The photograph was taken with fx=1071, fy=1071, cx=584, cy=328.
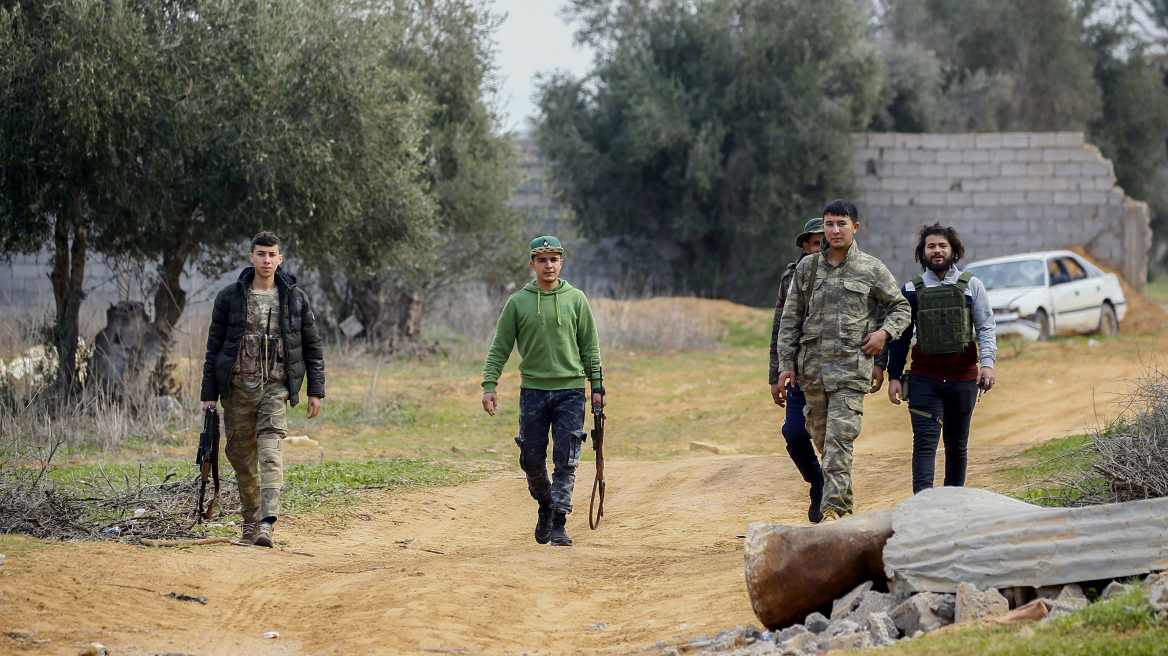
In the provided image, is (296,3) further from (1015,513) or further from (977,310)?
(1015,513)

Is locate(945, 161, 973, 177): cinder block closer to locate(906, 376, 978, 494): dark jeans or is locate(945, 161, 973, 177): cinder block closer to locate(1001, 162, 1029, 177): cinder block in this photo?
locate(1001, 162, 1029, 177): cinder block

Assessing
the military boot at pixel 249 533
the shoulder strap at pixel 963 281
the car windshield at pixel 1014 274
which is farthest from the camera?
the car windshield at pixel 1014 274

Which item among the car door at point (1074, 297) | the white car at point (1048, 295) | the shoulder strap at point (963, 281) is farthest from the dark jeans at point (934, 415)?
the car door at point (1074, 297)

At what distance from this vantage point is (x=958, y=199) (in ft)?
74.8

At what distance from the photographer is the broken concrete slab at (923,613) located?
4.10 metres

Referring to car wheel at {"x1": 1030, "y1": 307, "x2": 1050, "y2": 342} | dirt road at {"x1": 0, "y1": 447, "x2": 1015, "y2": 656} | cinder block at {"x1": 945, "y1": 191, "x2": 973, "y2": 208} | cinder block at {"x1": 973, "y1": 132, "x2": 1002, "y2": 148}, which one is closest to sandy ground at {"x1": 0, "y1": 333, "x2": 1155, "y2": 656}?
dirt road at {"x1": 0, "y1": 447, "x2": 1015, "y2": 656}

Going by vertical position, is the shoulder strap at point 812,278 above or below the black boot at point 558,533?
above

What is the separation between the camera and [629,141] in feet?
73.8

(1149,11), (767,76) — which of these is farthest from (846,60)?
(1149,11)

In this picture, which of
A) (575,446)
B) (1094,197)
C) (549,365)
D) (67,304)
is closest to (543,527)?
(575,446)

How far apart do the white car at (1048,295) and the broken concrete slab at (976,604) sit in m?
12.6

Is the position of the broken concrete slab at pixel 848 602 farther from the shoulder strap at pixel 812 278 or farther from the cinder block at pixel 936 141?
the cinder block at pixel 936 141

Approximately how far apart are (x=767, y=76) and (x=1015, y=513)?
18.8 m

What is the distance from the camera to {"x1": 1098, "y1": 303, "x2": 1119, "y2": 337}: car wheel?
1756 centimetres
